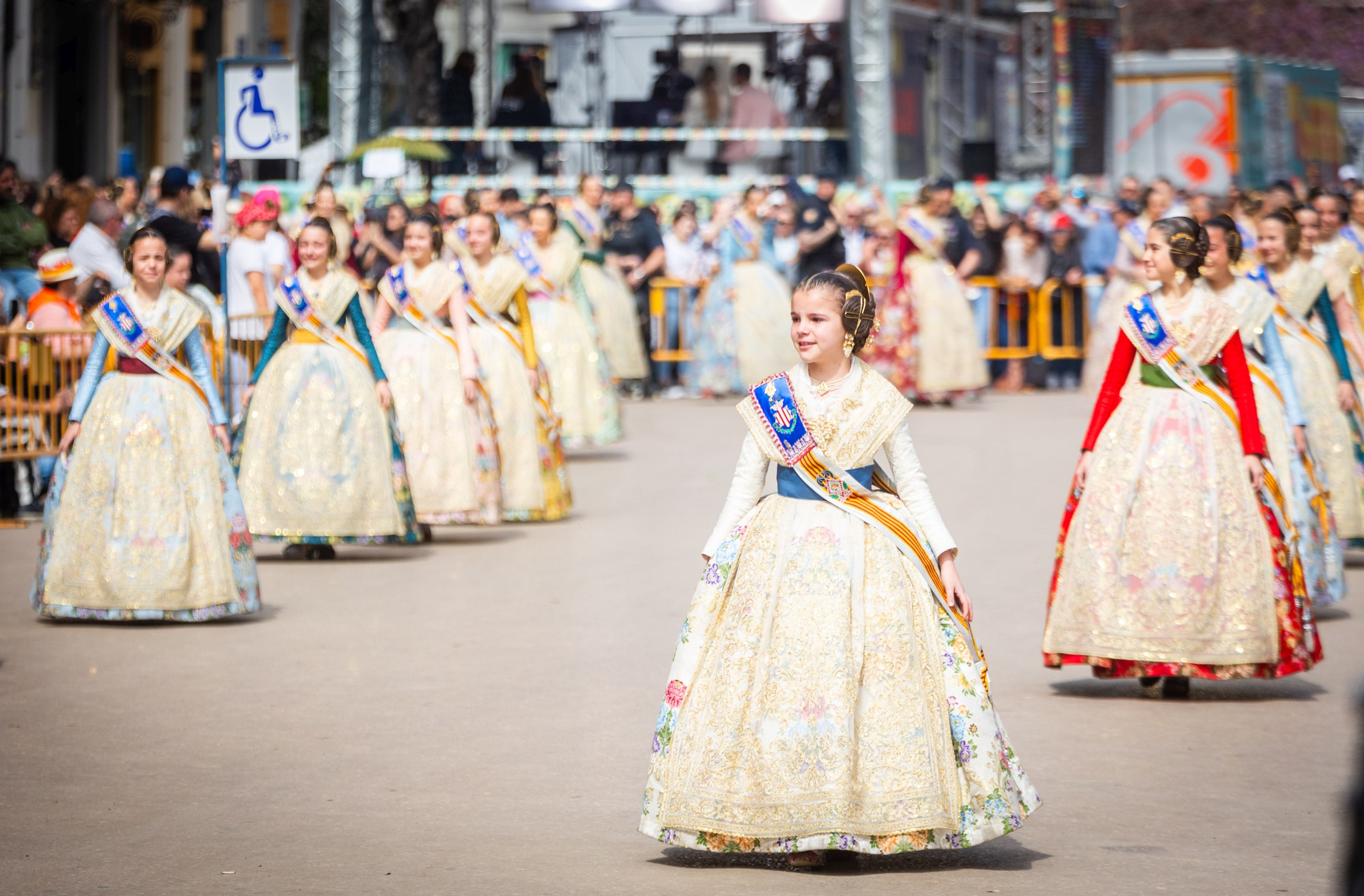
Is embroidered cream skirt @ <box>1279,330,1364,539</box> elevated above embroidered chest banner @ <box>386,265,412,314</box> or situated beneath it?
situated beneath

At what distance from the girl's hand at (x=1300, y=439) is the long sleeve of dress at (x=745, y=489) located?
419cm

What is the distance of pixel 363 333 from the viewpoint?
11250 mm

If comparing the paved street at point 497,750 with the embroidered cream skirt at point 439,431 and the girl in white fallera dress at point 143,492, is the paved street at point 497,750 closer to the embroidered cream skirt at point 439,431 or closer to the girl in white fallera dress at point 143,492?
the girl in white fallera dress at point 143,492

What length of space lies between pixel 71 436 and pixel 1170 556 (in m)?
4.59

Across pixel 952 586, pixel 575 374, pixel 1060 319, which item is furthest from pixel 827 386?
pixel 1060 319

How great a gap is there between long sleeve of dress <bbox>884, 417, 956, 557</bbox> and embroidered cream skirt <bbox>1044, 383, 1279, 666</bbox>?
231 centimetres

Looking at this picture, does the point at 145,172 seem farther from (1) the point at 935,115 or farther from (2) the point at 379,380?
(2) the point at 379,380

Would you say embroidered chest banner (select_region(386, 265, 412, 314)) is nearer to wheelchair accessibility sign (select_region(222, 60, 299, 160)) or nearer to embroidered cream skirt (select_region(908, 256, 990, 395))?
wheelchair accessibility sign (select_region(222, 60, 299, 160))

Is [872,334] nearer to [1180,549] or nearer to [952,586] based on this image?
[952,586]

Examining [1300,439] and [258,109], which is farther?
[258,109]

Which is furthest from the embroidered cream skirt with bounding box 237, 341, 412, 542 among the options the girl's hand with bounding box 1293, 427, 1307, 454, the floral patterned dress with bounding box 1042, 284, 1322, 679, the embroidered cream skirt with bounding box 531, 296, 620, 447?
the embroidered cream skirt with bounding box 531, 296, 620, 447

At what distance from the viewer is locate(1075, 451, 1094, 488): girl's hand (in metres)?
7.93

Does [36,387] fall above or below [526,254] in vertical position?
below

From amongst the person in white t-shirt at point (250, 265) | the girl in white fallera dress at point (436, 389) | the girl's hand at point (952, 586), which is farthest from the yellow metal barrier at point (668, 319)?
the girl's hand at point (952, 586)
